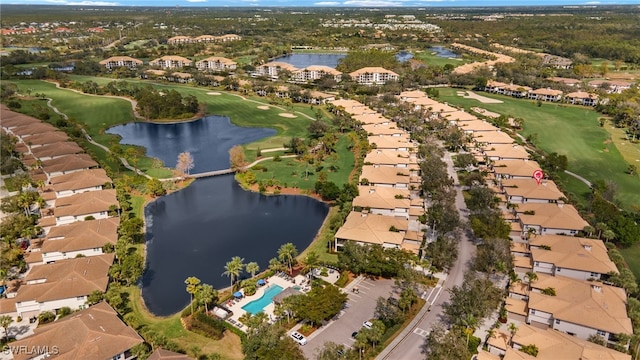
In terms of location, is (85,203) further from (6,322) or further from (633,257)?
(633,257)

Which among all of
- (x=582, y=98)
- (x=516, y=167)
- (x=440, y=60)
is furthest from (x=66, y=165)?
(x=440, y=60)

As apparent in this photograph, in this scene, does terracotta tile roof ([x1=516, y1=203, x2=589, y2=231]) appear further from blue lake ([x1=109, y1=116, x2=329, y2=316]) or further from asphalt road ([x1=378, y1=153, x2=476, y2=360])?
blue lake ([x1=109, y1=116, x2=329, y2=316])

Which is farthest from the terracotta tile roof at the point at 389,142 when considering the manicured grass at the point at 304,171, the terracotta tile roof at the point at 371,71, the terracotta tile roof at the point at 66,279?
the terracotta tile roof at the point at 371,71

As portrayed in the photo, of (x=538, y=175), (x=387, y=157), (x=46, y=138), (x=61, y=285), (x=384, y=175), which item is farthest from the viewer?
(x=46, y=138)

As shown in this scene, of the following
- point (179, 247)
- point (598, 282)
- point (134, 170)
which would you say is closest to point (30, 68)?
point (134, 170)

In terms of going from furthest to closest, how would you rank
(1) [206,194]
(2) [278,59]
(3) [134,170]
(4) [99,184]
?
(2) [278,59], (3) [134,170], (1) [206,194], (4) [99,184]

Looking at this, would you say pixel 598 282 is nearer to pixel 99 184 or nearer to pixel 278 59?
pixel 99 184
